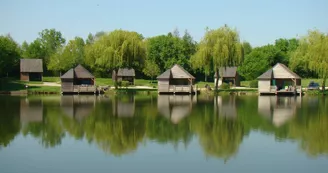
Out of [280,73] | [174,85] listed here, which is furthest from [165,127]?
[280,73]

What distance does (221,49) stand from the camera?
50781 millimetres

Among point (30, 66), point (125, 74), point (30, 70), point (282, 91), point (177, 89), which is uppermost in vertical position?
point (30, 66)

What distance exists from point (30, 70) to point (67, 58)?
798 centimetres

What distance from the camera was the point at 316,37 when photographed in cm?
5150

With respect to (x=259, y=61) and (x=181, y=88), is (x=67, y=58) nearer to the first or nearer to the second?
(x=181, y=88)

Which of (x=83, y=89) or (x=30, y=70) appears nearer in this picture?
(x=83, y=89)

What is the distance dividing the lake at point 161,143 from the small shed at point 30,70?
135ft

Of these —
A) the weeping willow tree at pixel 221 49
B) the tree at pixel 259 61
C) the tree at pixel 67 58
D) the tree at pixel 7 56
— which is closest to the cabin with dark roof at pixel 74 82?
the tree at pixel 7 56

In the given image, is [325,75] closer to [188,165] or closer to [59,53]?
[188,165]

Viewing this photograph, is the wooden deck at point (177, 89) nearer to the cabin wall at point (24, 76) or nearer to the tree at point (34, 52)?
the cabin wall at point (24, 76)

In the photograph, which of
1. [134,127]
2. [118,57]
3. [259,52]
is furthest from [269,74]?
[134,127]

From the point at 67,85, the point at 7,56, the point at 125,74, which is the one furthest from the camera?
the point at 125,74

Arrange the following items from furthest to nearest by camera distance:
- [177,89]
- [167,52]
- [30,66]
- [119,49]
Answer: [167,52], [30,66], [119,49], [177,89]

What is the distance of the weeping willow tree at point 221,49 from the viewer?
166 ft
